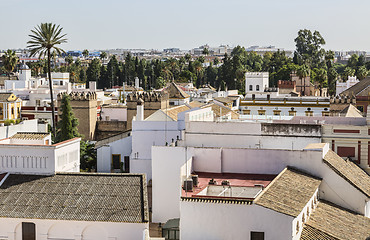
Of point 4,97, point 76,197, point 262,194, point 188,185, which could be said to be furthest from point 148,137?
point 4,97

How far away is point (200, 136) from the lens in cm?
2906

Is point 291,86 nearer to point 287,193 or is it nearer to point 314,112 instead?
point 314,112

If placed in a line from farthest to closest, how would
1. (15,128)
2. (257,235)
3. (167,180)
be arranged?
1. (15,128)
2. (167,180)
3. (257,235)

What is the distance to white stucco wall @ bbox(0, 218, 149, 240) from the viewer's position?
19031 mm

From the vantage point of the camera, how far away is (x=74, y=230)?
63.4ft

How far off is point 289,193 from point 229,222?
94.0 inches

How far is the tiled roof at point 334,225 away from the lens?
19.4 meters

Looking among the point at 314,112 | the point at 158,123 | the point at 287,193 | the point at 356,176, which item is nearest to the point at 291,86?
the point at 314,112

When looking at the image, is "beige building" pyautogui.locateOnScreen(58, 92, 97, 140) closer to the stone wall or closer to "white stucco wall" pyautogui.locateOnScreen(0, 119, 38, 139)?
the stone wall

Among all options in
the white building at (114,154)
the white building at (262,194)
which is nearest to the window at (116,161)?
the white building at (114,154)

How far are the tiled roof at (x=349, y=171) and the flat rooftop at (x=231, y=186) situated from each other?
95.8 inches

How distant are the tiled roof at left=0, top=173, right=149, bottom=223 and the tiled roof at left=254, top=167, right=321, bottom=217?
12.4 ft

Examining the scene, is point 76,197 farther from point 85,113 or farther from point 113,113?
point 113,113

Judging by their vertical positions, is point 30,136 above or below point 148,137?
above
